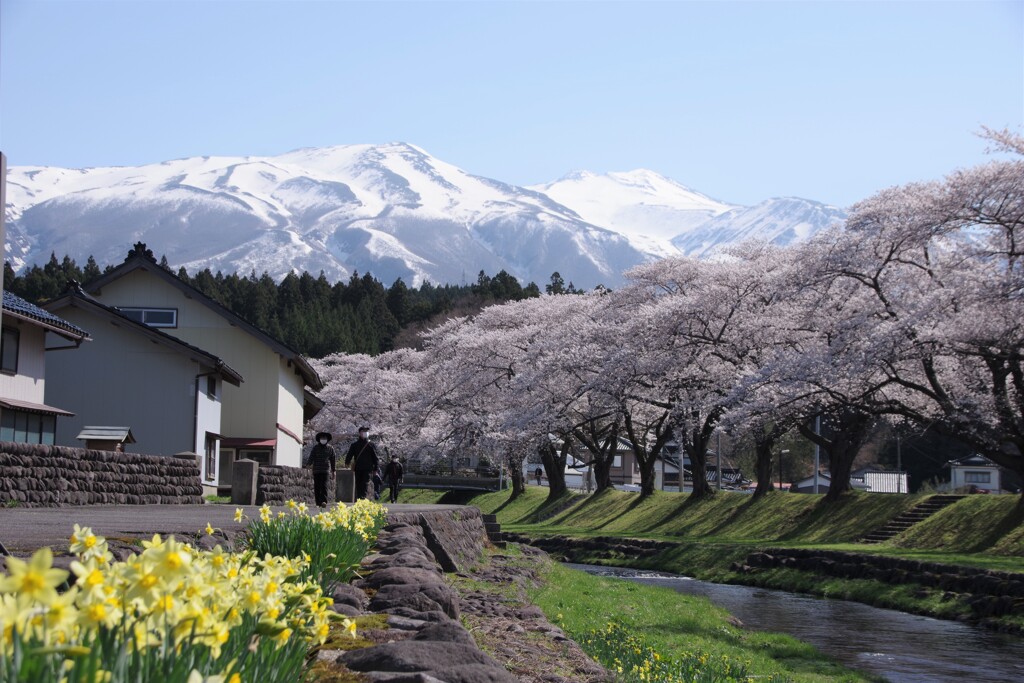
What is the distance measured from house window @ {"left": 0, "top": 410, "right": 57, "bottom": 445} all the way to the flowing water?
55.3ft

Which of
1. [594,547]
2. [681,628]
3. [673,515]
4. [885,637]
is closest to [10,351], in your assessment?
[681,628]

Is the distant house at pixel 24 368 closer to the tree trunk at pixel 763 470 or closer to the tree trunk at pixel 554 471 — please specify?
the tree trunk at pixel 763 470

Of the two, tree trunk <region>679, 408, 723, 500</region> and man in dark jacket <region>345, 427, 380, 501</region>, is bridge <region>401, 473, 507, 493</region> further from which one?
man in dark jacket <region>345, 427, 380, 501</region>

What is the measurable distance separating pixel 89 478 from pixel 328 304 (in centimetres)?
9515

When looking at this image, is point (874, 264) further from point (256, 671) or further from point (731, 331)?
point (256, 671)

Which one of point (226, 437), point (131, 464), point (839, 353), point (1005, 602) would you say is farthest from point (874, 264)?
point (226, 437)

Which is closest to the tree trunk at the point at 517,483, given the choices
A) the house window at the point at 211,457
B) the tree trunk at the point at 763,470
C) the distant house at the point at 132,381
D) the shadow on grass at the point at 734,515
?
the shadow on grass at the point at 734,515

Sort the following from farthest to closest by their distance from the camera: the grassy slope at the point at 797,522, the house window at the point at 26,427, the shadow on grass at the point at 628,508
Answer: the shadow on grass at the point at 628,508, the grassy slope at the point at 797,522, the house window at the point at 26,427

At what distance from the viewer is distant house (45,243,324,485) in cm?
3953

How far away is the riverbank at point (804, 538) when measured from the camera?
22797 millimetres

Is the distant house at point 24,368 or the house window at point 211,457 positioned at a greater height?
the distant house at point 24,368

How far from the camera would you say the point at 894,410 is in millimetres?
29109

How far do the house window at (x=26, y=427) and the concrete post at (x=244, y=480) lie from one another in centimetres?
552

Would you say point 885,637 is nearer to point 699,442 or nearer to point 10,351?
point 10,351
